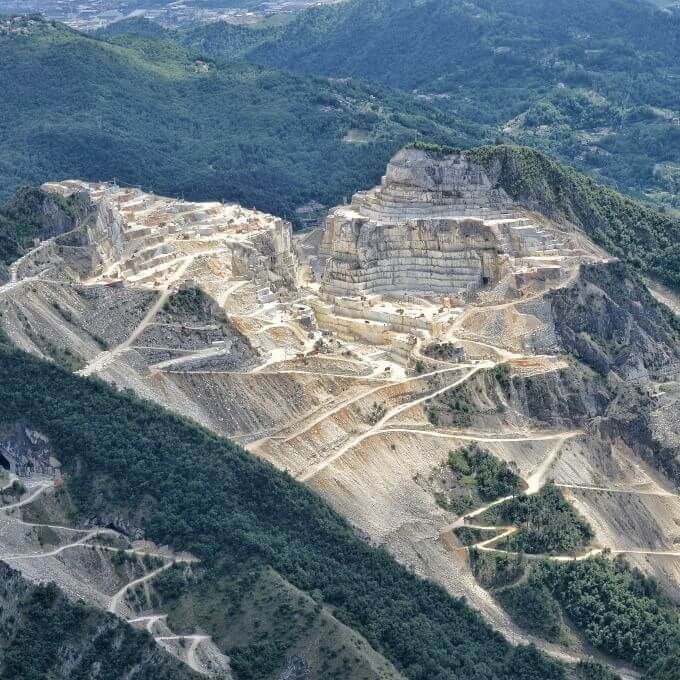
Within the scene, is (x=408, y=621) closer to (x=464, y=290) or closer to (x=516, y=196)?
(x=464, y=290)

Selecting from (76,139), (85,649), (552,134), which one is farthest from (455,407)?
(552,134)

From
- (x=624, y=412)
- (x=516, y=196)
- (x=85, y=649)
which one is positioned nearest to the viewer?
(x=85, y=649)

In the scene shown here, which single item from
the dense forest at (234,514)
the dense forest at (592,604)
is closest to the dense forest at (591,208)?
the dense forest at (592,604)

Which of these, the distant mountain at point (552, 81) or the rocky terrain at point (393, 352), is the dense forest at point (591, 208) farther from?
the distant mountain at point (552, 81)

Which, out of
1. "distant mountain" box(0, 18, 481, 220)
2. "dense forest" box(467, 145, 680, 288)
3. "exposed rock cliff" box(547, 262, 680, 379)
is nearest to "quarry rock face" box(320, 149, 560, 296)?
"dense forest" box(467, 145, 680, 288)

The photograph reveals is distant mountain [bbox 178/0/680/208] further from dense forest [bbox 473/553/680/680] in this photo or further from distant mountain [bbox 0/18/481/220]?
dense forest [bbox 473/553/680/680]

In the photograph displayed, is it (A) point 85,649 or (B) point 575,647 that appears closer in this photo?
(A) point 85,649
